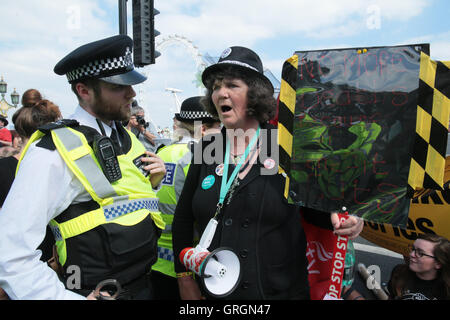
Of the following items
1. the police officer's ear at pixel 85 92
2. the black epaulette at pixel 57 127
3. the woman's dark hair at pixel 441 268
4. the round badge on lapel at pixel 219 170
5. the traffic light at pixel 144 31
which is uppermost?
the traffic light at pixel 144 31

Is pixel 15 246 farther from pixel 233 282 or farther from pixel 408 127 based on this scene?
pixel 408 127

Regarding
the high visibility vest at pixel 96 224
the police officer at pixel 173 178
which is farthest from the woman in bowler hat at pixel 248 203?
the police officer at pixel 173 178

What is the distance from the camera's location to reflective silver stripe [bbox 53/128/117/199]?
5.13ft

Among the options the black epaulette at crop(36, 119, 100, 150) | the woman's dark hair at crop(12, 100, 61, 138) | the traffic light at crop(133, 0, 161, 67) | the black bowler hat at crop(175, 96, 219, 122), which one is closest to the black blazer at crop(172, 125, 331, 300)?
the black epaulette at crop(36, 119, 100, 150)

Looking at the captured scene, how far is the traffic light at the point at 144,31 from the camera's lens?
730 centimetres

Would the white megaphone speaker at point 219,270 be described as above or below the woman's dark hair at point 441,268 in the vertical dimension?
above

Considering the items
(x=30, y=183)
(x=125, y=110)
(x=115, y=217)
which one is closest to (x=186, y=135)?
(x=125, y=110)

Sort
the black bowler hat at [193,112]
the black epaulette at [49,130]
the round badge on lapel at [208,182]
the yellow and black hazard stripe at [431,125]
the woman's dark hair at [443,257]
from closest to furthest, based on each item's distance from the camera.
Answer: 1. the yellow and black hazard stripe at [431,125]
2. the black epaulette at [49,130]
3. the round badge on lapel at [208,182]
4. the woman's dark hair at [443,257]
5. the black bowler hat at [193,112]

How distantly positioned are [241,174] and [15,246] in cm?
113

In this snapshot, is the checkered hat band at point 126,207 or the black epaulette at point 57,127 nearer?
the black epaulette at point 57,127

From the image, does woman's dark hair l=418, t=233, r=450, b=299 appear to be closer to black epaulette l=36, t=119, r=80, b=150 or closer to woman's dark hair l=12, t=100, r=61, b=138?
black epaulette l=36, t=119, r=80, b=150

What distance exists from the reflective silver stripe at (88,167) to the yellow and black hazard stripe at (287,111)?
0.90 m

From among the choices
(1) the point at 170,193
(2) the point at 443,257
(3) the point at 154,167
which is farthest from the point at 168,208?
(2) the point at 443,257

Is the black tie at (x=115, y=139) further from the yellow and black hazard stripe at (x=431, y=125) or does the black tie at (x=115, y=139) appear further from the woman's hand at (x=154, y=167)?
the yellow and black hazard stripe at (x=431, y=125)
